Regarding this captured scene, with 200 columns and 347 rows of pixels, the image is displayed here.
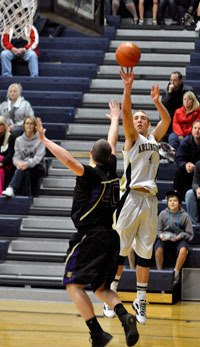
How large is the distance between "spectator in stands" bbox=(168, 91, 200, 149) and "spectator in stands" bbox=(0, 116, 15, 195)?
6.87 ft

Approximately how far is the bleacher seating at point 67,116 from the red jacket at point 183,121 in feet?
1.59

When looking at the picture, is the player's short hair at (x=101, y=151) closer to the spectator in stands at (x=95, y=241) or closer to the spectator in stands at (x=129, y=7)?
the spectator in stands at (x=95, y=241)

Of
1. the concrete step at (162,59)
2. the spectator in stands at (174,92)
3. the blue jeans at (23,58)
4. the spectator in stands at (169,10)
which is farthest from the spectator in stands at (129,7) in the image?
the spectator in stands at (174,92)

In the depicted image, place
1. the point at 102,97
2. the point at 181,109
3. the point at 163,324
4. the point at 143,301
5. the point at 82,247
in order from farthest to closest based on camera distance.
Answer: the point at 102,97
the point at 181,109
the point at 163,324
the point at 143,301
the point at 82,247

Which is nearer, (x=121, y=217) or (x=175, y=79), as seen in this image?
(x=121, y=217)

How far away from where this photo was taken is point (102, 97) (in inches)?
532

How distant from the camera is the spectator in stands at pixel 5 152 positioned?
1152cm

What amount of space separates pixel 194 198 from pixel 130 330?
13.1 feet

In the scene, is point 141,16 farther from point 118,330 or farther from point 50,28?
point 118,330

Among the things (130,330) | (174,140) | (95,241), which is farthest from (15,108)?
(130,330)

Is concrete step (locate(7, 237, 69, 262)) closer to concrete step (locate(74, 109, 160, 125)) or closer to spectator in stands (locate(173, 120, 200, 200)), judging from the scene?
spectator in stands (locate(173, 120, 200, 200))

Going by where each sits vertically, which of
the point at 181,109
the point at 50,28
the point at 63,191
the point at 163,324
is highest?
the point at 50,28

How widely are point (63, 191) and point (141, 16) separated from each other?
4.57m

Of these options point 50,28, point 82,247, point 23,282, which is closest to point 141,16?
point 50,28
